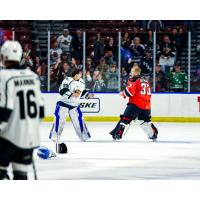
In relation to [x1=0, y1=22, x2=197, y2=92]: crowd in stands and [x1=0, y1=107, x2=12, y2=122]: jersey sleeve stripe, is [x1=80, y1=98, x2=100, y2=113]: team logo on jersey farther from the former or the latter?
[x1=0, y1=107, x2=12, y2=122]: jersey sleeve stripe

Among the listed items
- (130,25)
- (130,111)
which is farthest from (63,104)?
(130,25)

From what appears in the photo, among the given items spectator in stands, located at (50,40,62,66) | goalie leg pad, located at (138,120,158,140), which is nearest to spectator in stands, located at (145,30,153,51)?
spectator in stands, located at (50,40,62,66)

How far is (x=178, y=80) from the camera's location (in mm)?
17906

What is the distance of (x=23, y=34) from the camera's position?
19344 mm

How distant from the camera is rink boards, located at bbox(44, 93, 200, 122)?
1762cm

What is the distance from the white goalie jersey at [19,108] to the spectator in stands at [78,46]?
12.0 m

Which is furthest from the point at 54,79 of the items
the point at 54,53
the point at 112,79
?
the point at 112,79

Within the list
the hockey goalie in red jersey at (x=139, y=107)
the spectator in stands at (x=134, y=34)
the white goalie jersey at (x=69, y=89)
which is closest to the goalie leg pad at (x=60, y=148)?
the white goalie jersey at (x=69, y=89)

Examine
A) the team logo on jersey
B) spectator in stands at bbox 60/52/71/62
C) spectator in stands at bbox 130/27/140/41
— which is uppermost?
spectator in stands at bbox 130/27/140/41

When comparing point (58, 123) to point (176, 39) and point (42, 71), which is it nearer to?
point (42, 71)

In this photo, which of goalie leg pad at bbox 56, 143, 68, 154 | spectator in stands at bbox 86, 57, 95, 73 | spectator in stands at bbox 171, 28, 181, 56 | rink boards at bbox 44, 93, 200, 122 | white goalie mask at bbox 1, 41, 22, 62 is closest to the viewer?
white goalie mask at bbox 1, 41, 22, 62

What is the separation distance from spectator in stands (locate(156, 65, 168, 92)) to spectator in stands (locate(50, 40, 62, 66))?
1.98 meters

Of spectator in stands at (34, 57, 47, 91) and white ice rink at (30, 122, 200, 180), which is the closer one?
white ice rink at (30, 122, 200, 180)
